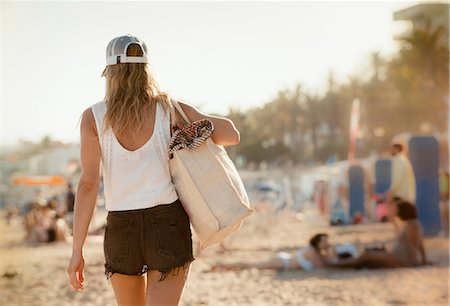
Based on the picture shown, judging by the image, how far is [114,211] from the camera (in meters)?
2.78

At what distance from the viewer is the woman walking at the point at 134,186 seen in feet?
8.98

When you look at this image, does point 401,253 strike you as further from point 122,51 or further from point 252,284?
point 122,51

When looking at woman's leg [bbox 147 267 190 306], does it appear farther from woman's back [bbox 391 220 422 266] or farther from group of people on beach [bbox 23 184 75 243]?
group of people on beach [bbox 23 184 75 243]

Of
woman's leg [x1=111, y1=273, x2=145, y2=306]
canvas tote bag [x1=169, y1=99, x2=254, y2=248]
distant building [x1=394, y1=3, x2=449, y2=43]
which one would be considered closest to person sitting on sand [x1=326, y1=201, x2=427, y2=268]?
canvas tote bag [x1=169, y1=99, x2=254, y2=248]

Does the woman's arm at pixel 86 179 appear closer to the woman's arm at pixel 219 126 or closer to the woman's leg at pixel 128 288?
the woman's leg at pixel 128 288

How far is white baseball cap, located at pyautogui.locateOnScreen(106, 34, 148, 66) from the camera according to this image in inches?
111

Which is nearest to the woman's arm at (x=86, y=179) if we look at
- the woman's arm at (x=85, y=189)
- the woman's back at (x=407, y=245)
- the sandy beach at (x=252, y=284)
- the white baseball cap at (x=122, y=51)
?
the woman's arm at (x=85, y=189)

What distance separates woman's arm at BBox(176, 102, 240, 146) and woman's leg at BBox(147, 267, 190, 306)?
52 cm

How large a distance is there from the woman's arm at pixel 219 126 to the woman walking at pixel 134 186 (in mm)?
13

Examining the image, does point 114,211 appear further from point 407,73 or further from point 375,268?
point 407,73

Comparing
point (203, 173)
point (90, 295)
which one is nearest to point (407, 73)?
point (90, 295)

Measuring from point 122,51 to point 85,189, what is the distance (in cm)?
53

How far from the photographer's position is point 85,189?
→ 9.39ft

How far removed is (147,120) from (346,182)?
54.6ft
